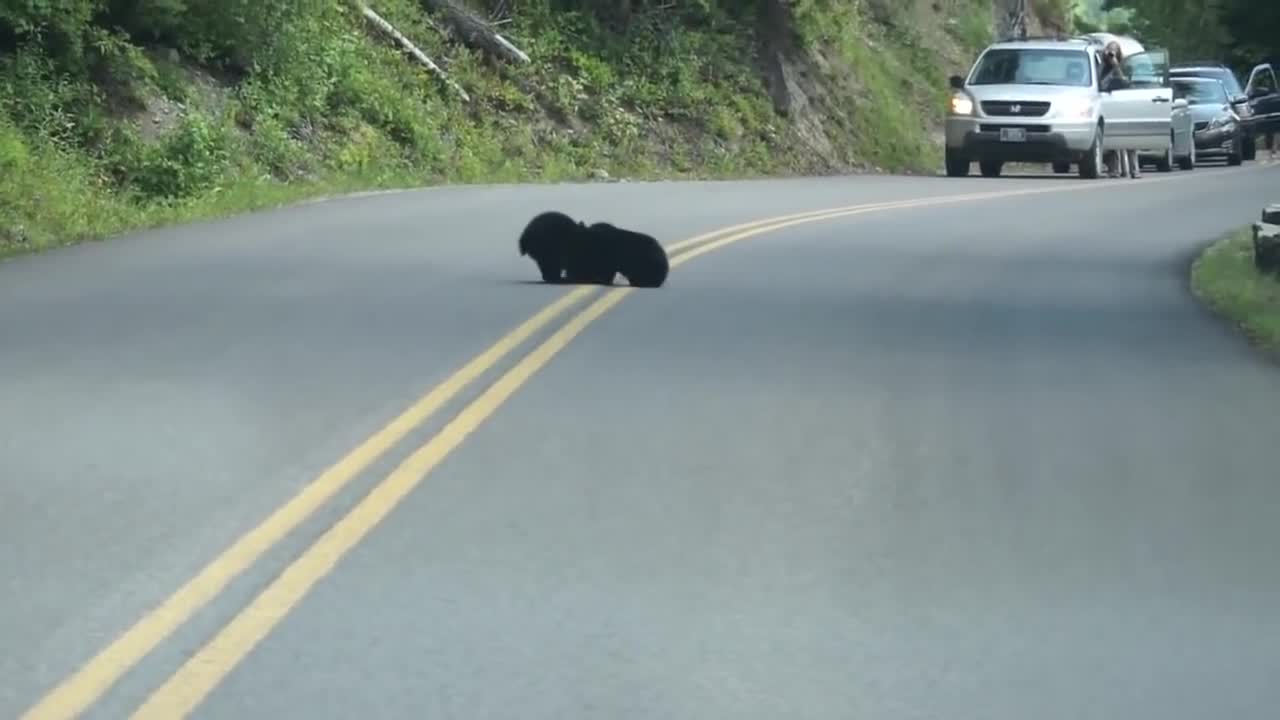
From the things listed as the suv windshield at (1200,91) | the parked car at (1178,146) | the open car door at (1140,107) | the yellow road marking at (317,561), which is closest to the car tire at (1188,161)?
the parked car at (1178,146)

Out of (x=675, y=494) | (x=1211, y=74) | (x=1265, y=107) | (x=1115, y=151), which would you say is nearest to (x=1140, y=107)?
(x=1115, y=151)

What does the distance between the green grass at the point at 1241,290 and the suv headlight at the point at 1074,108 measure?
15323 mm

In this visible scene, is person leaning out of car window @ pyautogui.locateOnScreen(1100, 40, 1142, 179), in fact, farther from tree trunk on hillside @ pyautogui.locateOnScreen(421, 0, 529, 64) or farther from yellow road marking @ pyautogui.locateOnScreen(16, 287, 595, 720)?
yellow road marking @ pyautogui.locateOnScreen(16, 287, 595, 720)

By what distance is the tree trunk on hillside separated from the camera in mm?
35156

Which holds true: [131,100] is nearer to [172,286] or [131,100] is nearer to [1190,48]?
[172,286]

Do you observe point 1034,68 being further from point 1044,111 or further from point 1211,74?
point 1211,74

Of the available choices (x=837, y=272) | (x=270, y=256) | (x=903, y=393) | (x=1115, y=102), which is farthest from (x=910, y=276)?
(x=1115, y=102)

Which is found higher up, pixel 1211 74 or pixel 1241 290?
pixel 1241 290

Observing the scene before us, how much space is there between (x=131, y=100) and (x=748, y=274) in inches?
416

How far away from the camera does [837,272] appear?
59.2 feet

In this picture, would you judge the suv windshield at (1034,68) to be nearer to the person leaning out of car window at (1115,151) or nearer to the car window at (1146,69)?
the person leaning out of car window at (1115,151)

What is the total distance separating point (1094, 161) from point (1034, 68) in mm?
1798

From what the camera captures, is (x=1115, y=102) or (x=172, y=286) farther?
(x=1115, y=102)

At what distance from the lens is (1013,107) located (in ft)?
120
